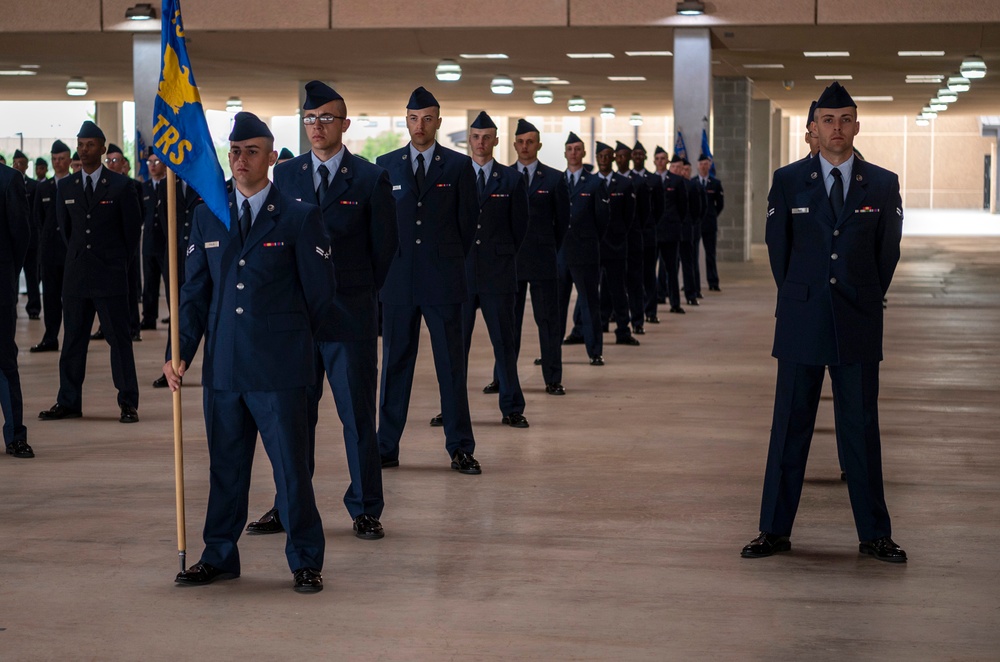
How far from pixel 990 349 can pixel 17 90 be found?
810 inches

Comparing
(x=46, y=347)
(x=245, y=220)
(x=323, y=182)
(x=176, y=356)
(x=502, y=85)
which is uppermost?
(x=502, y=85)

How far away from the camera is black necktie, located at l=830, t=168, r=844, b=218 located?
5.54 meters

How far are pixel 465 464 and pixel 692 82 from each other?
11590 mm

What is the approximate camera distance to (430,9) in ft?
56.4

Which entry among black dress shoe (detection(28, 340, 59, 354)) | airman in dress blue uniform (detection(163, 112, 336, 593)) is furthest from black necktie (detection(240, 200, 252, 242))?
black dress shoe (detection(28, 340, 59, 354))

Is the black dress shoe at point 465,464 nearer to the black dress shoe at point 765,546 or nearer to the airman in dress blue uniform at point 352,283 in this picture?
the airman in dress blue uniform at point 352,283

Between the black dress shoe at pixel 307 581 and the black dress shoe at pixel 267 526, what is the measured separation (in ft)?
2.95

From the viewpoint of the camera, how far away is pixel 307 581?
5113mm

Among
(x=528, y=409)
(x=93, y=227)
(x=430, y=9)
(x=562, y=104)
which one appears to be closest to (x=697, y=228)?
(x=430, y=9)

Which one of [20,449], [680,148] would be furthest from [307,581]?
[680,148]

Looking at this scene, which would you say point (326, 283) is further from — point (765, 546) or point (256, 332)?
point (765, 546)

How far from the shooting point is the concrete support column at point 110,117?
102ft

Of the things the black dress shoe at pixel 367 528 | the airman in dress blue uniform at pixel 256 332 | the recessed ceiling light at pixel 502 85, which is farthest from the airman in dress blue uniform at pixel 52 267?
the recessed ceiling light at pixel 502 85

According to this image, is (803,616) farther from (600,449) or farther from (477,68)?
(477,68)
